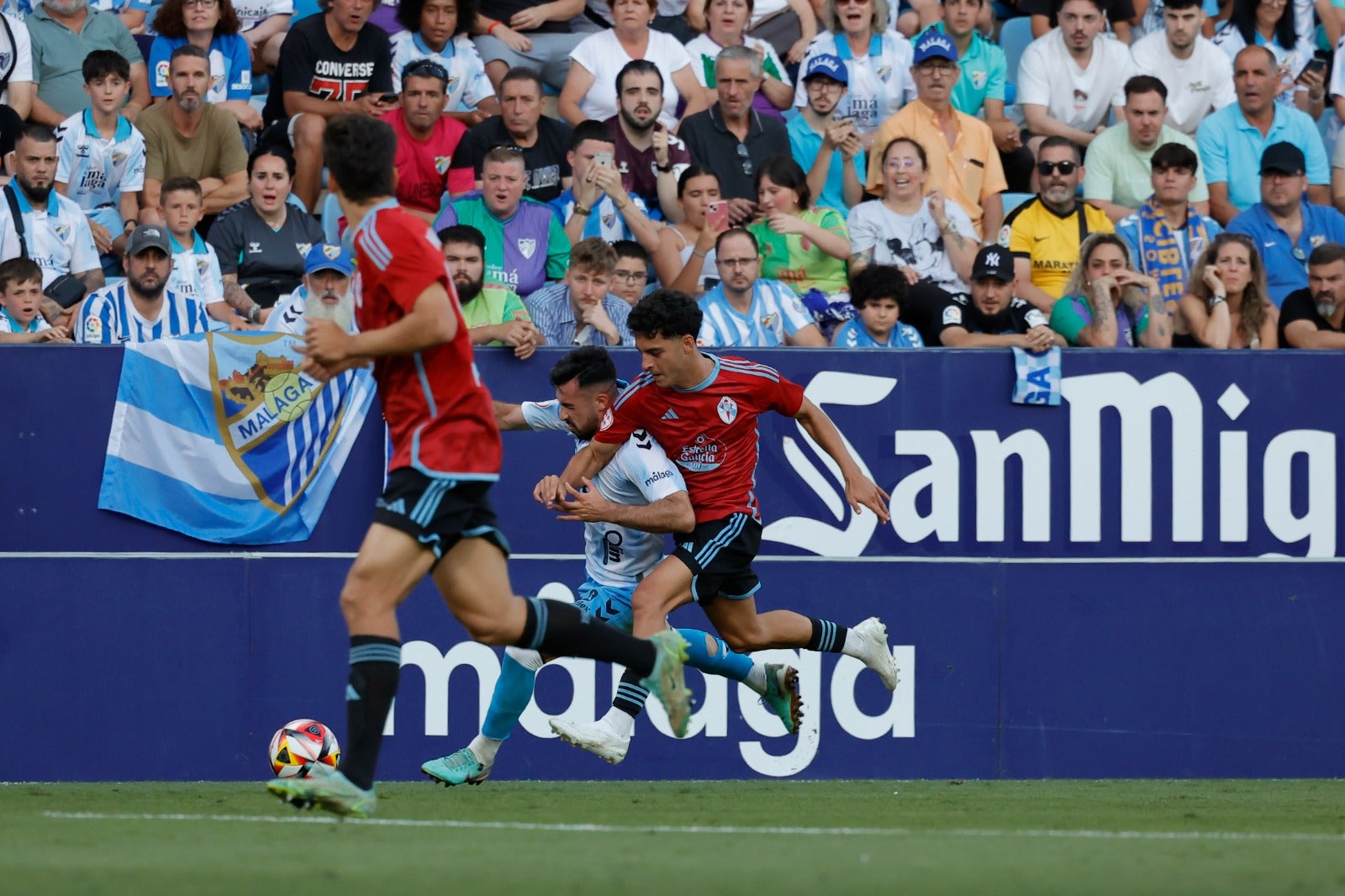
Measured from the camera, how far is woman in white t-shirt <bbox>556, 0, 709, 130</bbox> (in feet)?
43.6

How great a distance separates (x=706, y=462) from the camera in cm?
842

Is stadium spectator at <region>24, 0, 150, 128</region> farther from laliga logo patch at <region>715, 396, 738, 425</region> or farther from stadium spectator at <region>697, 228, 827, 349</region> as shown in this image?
laliga logo patch at <region>715, 396, 738, 425</region>

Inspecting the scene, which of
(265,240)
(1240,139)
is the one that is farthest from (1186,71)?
(265,240)

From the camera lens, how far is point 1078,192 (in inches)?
532

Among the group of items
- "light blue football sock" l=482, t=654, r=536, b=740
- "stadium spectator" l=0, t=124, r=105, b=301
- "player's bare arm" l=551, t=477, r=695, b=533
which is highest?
"stadium spectator" l=0, t=124, r=105, b=301

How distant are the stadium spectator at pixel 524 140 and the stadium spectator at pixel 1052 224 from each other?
10.2 ft

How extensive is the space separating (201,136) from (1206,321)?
6.70m

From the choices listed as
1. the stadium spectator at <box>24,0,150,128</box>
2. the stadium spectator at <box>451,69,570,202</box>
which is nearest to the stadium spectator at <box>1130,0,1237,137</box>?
the stadium spectator at <box>451,69,570,202</box>

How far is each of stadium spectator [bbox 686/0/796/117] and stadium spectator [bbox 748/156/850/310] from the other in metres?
1.55

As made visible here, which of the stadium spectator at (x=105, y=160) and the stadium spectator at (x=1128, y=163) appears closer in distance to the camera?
the stadium spectator at (x=105, y=160)

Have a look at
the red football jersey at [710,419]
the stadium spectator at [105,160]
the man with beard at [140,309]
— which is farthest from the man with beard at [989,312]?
the stadium spectator at [105,160]

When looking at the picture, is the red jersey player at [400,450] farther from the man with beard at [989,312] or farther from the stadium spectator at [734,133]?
the stadium spectator at [734,133]

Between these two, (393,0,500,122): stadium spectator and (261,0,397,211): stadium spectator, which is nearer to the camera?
(261,0,397,211): stadium spectator

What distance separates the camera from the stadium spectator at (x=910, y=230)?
12250 millimetres
